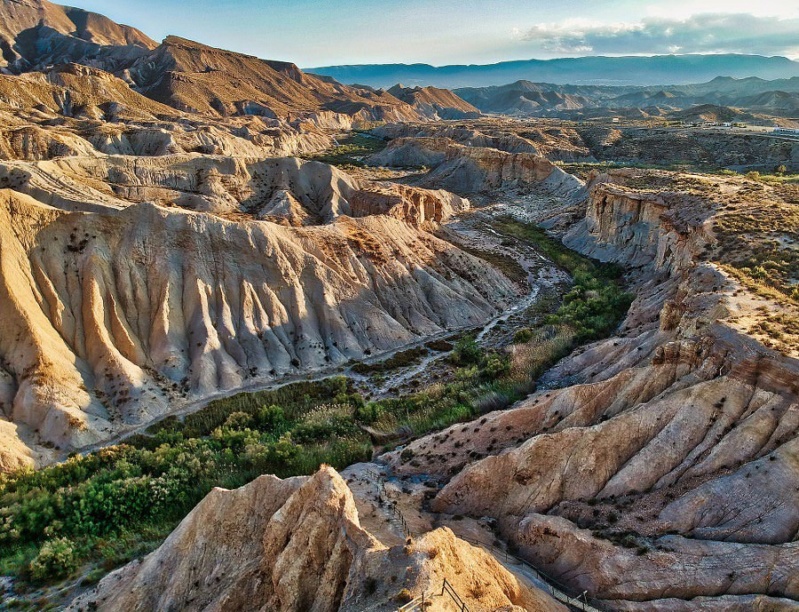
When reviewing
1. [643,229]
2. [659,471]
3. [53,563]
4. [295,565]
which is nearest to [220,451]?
[53,563]

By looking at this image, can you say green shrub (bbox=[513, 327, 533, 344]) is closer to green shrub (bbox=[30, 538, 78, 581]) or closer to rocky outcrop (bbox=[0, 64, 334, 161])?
green shrub (bbox=[30, 538, 78, 581])

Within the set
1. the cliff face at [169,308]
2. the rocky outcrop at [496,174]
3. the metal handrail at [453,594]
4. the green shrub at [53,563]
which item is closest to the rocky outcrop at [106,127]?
the rocky outcrop at [496,174]

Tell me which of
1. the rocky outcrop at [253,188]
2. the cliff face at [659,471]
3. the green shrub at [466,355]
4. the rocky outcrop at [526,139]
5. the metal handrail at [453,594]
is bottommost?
the green shrub at [466,355]

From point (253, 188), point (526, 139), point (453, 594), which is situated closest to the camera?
point (453, 594)

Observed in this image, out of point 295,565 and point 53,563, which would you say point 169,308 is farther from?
point 295,565

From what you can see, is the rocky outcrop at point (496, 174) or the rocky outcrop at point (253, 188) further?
the rocky outcrop at point (496, 174)

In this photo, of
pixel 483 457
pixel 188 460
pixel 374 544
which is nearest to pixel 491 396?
pixel 483 457

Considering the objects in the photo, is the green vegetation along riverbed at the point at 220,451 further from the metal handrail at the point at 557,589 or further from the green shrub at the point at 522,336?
the metal handrail at the point at 557,589

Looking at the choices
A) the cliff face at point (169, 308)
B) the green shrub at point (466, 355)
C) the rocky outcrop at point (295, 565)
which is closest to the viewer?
the rocky outcrop at point (295, 565)

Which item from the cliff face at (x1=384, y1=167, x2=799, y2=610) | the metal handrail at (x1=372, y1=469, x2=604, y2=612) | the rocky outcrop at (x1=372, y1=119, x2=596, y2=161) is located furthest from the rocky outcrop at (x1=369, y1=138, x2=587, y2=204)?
the metal handrail at (x1=372, y1=469, x2=604, y2=612)

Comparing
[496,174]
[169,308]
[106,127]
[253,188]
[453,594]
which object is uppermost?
[106,127]
